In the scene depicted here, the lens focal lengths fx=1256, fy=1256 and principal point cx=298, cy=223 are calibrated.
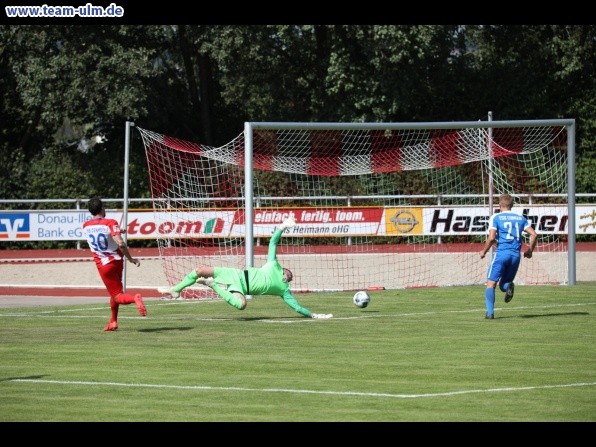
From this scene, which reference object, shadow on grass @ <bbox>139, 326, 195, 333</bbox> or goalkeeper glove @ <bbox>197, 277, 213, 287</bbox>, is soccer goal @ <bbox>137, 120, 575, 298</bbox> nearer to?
goalkeeper glove @ <bbox>197, 277, 213, 287</bbox>

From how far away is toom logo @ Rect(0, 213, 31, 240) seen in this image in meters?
37.6

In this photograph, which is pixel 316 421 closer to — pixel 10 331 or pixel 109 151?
pixel 10 331

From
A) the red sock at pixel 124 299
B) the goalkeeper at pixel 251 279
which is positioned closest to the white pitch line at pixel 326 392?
the red sock at pixel 124 299

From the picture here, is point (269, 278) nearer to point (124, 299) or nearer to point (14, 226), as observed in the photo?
point (124, 299)

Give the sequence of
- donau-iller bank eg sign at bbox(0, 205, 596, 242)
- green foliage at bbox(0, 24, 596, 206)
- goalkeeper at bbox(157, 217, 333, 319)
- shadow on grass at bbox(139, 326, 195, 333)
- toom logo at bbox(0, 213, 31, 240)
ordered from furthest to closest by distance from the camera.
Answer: green foliage at bbox(0, 24, 596, 206)
toom logo at bbox(0, 213, 31, 240)
donau-iller bank eg sign at bbox(0, 205, 596, 242)
goalkeeper at bbox(157, 217, 333, 319)
shadow on grass at bbox(139, 326, 195, 333)

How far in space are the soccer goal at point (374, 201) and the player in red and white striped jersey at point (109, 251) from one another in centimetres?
742

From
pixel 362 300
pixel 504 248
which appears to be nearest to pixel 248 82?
pixel 362 300

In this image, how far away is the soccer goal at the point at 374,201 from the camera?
28281 mm

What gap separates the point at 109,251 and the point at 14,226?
21266mm

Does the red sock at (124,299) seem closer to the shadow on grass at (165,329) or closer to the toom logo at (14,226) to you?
the shadow on grass at (165,329)

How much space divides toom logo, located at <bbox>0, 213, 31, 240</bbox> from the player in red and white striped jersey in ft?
67.9

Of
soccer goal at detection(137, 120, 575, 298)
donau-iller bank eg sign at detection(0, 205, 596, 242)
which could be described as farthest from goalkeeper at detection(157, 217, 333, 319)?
donau-iller bank eg sign at detection(0, 205, 596, 242)

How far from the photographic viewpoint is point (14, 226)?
37781 mm

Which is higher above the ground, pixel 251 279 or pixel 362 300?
pixel 251 279
